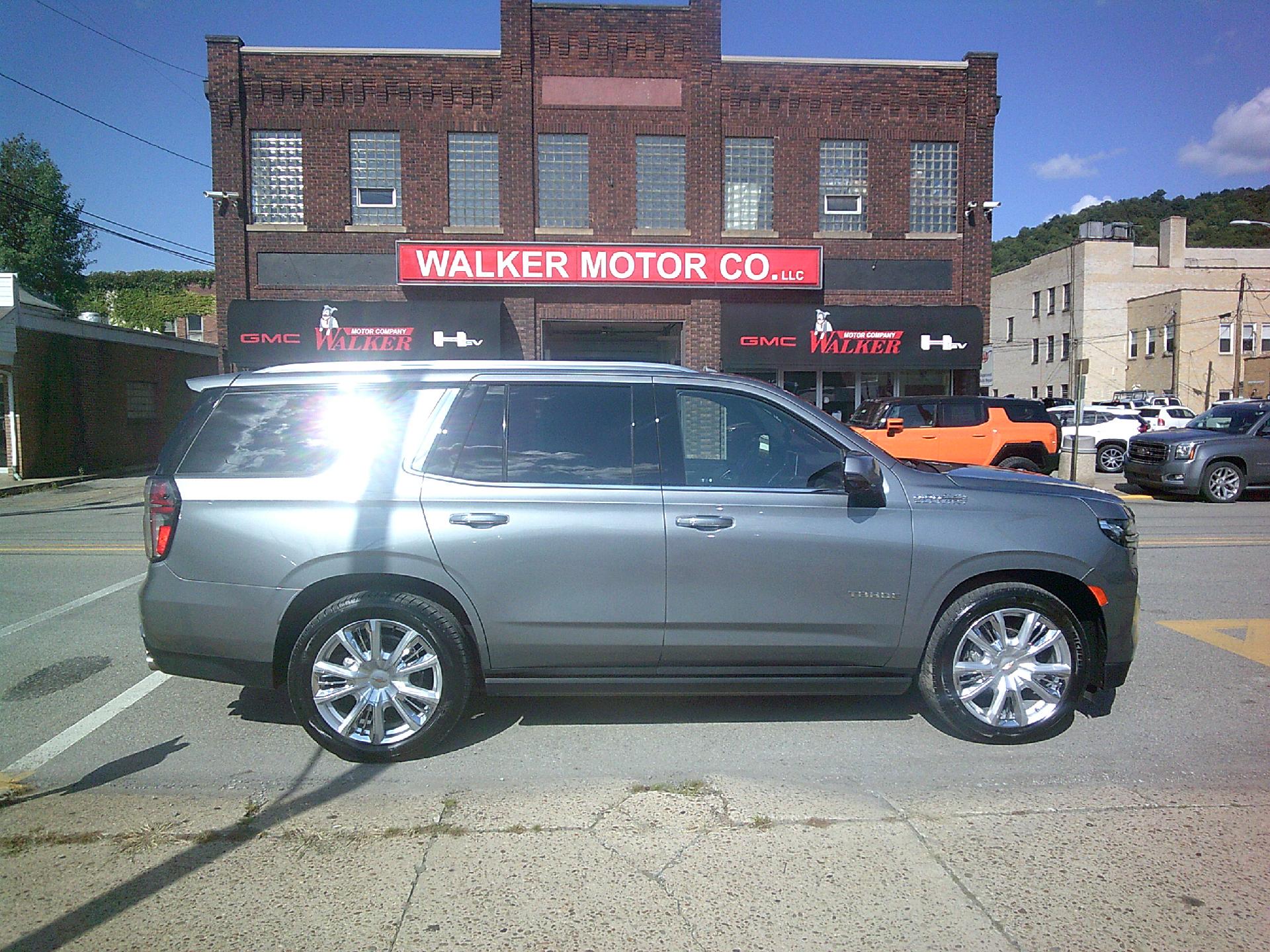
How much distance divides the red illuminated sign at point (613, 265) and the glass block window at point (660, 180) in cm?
84

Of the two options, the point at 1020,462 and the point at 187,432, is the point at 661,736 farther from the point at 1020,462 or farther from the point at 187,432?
the point at 1020,462

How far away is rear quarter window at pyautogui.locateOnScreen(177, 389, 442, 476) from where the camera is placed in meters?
4.43

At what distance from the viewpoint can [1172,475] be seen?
51.6 ft

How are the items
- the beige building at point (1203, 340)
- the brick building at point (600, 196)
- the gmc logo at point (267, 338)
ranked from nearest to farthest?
1. the gmc logo at point (267, 338)
2. the brick building at point (600, 196)
3. the beige building at point (1203, 340)

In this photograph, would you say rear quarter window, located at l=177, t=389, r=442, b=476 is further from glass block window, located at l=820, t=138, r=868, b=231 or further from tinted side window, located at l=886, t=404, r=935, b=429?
glass block window, located at l=820, t=138, r=868, b=231

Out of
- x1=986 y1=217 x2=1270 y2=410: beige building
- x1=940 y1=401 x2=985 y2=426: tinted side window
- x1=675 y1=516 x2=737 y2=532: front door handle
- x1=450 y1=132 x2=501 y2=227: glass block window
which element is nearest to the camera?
x1=675 y1=516 x2=737 y2=532: front door handle

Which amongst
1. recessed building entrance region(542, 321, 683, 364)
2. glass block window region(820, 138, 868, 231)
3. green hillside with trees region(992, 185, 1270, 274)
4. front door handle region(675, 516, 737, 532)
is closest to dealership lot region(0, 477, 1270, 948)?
front door handle region(675, 516, 737, 532)

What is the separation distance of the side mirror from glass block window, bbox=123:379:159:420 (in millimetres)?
25379

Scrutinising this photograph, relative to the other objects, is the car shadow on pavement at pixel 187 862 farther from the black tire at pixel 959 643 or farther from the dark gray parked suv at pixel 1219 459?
the dark gray parked suv at pixel 1219 459

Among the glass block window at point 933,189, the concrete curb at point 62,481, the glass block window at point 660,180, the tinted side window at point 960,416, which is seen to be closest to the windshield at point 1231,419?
the tinted side window at point 960,416

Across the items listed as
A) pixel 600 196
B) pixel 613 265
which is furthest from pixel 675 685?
pixel 600 196

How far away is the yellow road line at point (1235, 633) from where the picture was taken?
244 inches

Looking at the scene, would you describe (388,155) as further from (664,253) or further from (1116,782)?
(1116,782)

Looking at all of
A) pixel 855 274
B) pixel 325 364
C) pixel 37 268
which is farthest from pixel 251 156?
pixel 37 268
